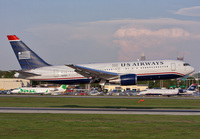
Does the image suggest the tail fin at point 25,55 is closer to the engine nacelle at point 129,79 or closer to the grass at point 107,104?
the grass at point 107,104

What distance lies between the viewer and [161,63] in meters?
48.7

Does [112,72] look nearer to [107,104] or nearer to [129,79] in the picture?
[129,79]

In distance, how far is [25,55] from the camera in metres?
56.0

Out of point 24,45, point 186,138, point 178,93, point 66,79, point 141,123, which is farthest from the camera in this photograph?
point 178,93

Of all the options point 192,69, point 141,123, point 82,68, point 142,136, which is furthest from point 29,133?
point 192,69

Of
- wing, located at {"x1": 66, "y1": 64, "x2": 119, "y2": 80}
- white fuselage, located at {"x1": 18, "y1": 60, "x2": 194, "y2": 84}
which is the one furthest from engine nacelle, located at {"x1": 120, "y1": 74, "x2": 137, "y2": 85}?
white fuselage, located at {"x1": 18, "y1": 60, "x2": 194, "y2": 84}

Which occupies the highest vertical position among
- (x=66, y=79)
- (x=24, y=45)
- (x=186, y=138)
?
(x=24, y=45)

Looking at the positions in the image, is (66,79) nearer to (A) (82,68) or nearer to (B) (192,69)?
(A) (82,68)

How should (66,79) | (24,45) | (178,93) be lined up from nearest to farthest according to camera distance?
1. (66,79)
2. (24,45)
3. (178,93)

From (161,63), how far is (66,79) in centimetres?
1532

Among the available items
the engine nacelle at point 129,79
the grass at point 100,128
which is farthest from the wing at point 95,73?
the grass at point 100,128

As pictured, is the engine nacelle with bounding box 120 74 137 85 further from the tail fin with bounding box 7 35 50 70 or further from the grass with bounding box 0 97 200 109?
the tail fin with bounding box 7 35 50 70

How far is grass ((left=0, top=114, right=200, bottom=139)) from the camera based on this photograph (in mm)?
22156

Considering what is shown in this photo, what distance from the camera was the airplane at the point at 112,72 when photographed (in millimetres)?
47969
